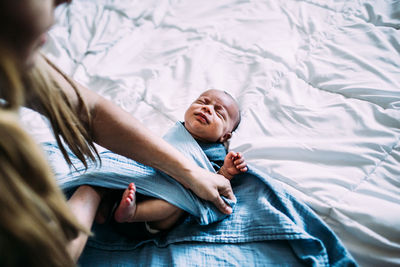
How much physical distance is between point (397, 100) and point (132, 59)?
105 centimetres

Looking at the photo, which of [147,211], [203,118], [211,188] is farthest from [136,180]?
[203,118]

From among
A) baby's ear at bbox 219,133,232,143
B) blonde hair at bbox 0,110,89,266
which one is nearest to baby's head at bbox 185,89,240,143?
baby's ear at bbox 219,133,232,143

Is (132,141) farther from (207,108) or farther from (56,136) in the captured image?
(207,108)

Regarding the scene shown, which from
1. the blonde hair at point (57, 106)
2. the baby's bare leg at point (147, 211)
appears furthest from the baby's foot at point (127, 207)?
the blonde hair at point (57, 106)

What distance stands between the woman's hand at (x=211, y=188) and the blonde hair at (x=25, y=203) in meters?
0.36

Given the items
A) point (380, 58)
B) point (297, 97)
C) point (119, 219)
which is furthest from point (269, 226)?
point (380, 58)

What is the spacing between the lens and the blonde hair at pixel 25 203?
1.29 feet

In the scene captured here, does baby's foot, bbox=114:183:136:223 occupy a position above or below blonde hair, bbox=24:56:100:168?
below

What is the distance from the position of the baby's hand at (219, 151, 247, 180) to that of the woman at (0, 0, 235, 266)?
56 millimetres

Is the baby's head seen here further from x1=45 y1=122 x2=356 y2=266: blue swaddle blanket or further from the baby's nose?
x1=45 y1=122 x2=356 y2=266: blue swaddle blanket

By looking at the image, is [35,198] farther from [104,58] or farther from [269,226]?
[104,58]

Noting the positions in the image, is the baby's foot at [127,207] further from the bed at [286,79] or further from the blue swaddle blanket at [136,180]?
the bed at [286,79]

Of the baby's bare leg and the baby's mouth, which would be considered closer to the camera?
the baby's bare leg

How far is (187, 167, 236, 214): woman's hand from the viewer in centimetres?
77
